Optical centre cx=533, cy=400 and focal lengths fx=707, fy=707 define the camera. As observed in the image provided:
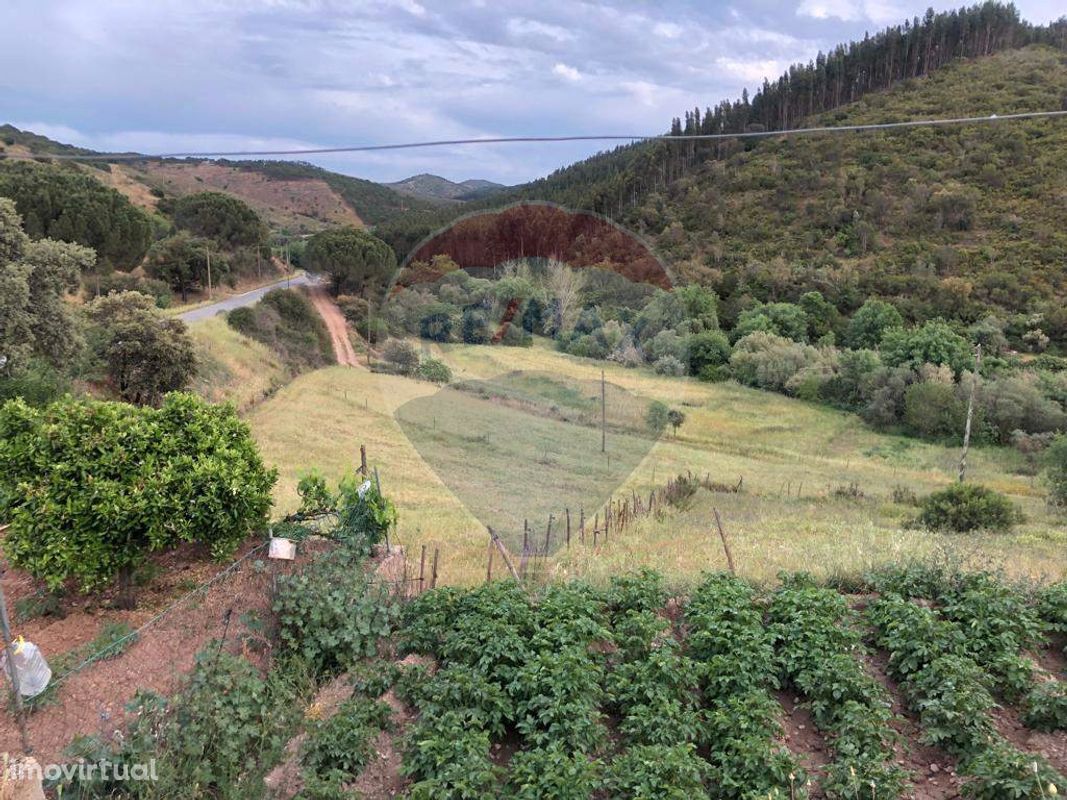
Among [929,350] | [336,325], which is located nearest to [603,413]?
[336,325]

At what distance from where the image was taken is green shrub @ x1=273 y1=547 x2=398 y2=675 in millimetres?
5402

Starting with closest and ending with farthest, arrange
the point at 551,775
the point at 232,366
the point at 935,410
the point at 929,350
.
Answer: the point at 551,775, the point at 232,366, the point at 935,410, the point at 929,350

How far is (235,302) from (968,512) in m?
28.6

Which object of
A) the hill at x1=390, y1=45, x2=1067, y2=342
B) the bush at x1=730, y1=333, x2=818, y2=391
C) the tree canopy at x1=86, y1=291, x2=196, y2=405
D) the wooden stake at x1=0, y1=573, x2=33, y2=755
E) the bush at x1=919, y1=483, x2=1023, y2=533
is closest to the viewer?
the wooden stake at x1=0, y1=573, x2=33, y2=755

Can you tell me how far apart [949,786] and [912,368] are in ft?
114

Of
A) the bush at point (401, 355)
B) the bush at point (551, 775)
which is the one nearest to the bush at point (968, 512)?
the bush at point (401, 355)

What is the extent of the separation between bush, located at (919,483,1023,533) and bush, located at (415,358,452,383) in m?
11.7

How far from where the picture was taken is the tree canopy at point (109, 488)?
5.65 m

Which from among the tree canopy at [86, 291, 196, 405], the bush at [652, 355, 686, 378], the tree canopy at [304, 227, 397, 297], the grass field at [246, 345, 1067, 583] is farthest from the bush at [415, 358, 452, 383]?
the tree canopy at [86, 291, 196, 405]

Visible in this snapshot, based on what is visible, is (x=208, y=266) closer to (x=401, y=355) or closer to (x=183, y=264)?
(x=183, y=264)

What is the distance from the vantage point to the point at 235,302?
3134 centimetres

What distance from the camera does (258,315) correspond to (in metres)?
26.7

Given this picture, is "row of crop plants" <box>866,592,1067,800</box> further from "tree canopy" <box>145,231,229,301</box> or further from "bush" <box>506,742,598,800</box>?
"tree canopy" <box>145,231,229,301</box>

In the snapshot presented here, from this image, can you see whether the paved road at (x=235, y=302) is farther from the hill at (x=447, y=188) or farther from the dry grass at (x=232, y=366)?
the hill at (x=447, y=188)
